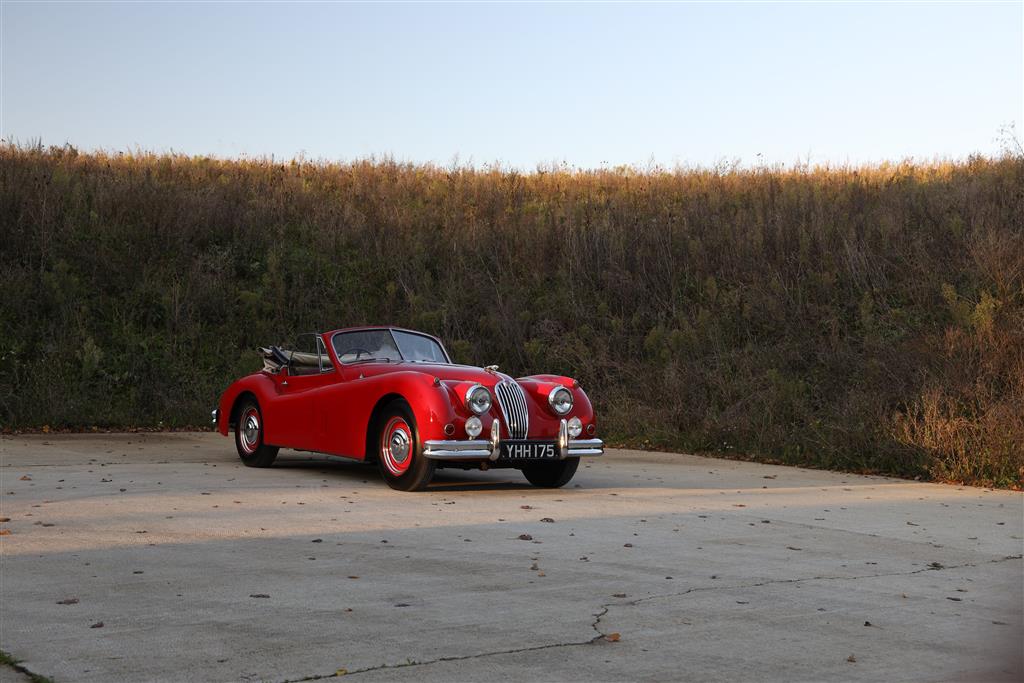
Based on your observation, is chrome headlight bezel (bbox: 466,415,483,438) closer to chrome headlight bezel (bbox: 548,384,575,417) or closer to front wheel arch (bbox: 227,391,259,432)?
chrome headlight bezel (bbox: 548,384,575,417)

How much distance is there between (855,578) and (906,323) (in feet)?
45.0

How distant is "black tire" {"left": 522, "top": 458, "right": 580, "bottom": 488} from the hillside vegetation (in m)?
4.51

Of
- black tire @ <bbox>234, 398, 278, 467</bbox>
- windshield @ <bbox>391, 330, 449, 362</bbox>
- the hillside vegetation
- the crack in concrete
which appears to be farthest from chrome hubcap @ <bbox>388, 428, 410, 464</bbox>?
the hillside vegetation

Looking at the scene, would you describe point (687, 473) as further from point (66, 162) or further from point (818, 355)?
point (66, 162)

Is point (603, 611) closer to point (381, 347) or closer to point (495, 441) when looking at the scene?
point (495, 441)

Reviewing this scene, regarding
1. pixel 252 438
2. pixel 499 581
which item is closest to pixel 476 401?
pixel 252 438

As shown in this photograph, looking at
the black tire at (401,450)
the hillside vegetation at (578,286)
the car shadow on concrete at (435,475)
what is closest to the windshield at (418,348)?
the car shadow on concrete at (435,475)

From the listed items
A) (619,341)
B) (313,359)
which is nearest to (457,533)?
(313,359)

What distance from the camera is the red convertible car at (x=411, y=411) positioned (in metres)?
10.2

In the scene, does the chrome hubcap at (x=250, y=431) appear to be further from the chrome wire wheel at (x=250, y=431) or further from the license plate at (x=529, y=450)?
the license plate at (x=529, y=450)

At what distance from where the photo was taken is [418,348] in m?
12.3

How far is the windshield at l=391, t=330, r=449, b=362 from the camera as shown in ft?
39.7

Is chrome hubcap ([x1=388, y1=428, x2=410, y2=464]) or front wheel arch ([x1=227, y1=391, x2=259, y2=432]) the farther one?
front wheel arch ([x1=227, y1=391, x2=259, y2=432])

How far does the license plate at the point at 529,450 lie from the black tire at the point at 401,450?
0.71m
